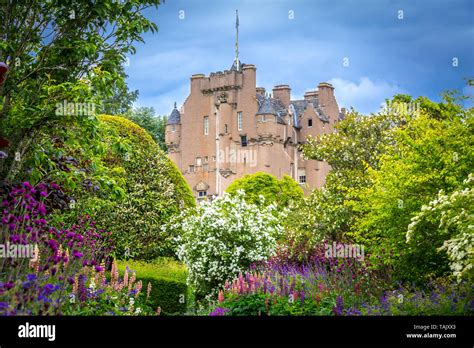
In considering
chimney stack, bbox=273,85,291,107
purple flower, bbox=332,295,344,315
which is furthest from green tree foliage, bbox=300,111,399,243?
chimney stack, bbox=273,85,291,107

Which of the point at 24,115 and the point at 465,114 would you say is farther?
the point at 465,114

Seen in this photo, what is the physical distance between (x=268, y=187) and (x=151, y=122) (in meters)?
6.45

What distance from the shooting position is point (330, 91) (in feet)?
119

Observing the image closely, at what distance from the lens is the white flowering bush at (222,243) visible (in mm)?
16953

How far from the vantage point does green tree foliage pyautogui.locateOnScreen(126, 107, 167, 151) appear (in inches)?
1202

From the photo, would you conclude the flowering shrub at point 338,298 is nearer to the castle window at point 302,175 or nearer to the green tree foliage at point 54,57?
the green tree foliage at point 54,57

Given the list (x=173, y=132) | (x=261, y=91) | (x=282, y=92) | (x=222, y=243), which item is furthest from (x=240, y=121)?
(x=222, y=243)

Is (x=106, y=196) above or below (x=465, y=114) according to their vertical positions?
below

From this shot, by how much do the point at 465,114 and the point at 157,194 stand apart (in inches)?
348

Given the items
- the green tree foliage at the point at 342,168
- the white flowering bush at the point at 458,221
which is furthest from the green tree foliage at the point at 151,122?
the white flowering bush at the point at 458,221

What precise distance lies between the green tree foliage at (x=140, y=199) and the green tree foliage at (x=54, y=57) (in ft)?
15.2

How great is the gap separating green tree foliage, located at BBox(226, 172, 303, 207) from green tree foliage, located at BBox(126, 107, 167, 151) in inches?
165
